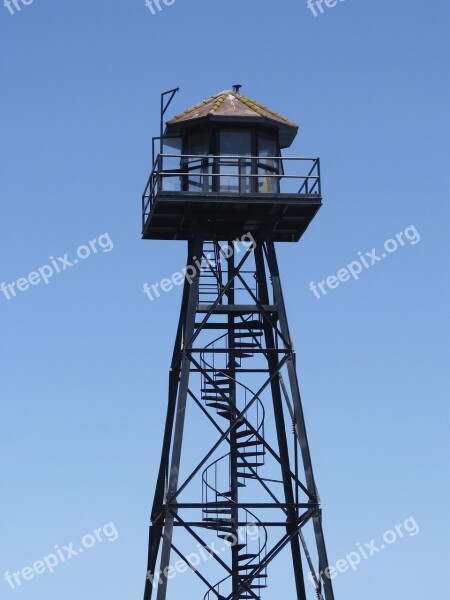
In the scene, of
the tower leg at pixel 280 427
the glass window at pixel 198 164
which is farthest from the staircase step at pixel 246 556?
the glass window at pixel 198 164

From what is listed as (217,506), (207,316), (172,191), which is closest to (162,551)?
(217,506)

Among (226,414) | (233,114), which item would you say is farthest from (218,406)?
(233,114)

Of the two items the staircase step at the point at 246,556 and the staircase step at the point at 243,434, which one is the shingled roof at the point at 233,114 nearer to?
the staircase step at the point at 243,434

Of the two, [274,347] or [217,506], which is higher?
[274,347]

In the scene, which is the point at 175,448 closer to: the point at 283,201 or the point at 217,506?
the point at 217,506

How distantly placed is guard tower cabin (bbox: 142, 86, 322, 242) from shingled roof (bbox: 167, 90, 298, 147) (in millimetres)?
27

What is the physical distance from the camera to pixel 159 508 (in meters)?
47.5

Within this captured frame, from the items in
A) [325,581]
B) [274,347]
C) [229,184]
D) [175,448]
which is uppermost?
[229,184]

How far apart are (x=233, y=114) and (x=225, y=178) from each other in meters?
1.86

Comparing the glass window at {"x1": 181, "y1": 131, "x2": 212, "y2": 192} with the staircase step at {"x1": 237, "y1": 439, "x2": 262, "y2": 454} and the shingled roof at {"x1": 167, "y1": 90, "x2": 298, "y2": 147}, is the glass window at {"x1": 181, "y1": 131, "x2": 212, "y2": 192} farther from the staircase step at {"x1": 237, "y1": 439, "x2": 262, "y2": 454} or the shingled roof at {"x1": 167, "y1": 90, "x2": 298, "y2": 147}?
the staircase step at {"x1": 237, "y1": 439, "x2": 262, "y2": 454}

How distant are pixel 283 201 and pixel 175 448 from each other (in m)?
7.03

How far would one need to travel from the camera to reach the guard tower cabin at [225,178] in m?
46.3

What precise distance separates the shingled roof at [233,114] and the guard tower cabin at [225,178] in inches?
1.0

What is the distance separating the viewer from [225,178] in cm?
4656
